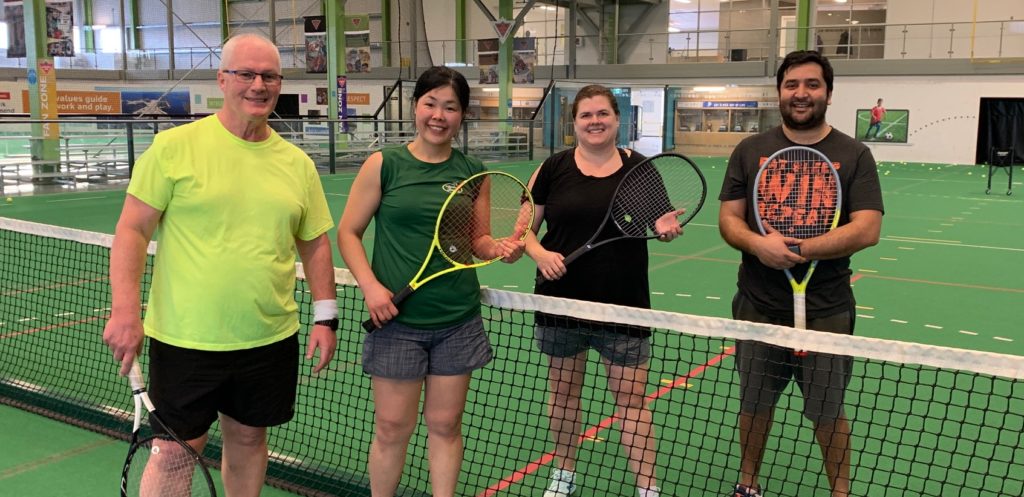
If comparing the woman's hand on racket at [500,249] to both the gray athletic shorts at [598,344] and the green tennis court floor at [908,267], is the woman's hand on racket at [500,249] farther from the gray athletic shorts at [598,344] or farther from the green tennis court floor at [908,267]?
the green tennis court floor at [908,267]

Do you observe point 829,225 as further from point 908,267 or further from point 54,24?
point 54,24

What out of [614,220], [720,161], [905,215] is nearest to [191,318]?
[614,220]

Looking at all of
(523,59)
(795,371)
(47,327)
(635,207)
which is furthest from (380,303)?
(523,59)

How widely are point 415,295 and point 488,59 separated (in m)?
23.9

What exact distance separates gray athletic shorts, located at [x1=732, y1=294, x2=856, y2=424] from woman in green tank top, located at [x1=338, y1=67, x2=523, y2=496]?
39.9 inches

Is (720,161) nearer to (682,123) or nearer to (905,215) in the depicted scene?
(682,123)

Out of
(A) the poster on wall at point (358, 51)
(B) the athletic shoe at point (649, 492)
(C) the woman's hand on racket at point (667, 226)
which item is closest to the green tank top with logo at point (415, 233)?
(C) the woman's hand on racket at point (667, 226)

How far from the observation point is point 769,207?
3.37 metres

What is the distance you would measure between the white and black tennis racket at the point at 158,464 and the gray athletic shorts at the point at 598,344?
1.48 m

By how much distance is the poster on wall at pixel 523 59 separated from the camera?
2616cm

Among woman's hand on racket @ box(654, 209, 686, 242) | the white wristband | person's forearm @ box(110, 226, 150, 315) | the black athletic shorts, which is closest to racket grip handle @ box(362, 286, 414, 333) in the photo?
the white wristband

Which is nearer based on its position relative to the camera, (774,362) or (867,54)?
(774,362)

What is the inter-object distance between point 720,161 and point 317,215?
2570 centimetres

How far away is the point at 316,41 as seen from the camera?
932 inches
